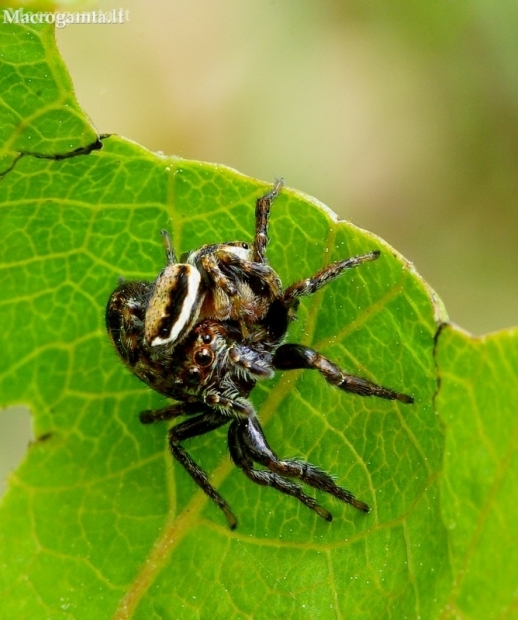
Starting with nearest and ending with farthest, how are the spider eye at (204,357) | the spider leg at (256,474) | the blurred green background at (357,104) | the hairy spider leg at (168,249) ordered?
the spider leg at (256,474), the hairy spider leg at (168,249), the spider eye at (204,357), the blurred green background at (357,104)

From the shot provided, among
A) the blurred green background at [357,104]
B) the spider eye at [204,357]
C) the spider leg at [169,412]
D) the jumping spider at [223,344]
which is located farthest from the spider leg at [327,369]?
the blurred green background at [357,104]

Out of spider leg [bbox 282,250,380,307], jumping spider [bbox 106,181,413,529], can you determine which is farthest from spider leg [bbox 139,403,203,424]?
spider leg [bbox 282,250,380,307]

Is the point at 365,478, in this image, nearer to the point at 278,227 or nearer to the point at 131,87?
the point at 278,227

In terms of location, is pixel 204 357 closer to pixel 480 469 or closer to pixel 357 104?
pixel 480 469

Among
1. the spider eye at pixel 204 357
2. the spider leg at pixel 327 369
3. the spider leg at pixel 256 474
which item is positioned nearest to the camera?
the spider leg at pixel 327 369

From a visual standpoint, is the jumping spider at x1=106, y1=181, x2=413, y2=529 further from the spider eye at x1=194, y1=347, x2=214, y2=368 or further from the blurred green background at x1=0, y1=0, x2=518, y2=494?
the blurred green background at x1=0, y1=0, x2=518, y2=494

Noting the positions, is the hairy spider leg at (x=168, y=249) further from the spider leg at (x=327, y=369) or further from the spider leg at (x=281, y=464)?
the spider leg at (x=281, y=464)
